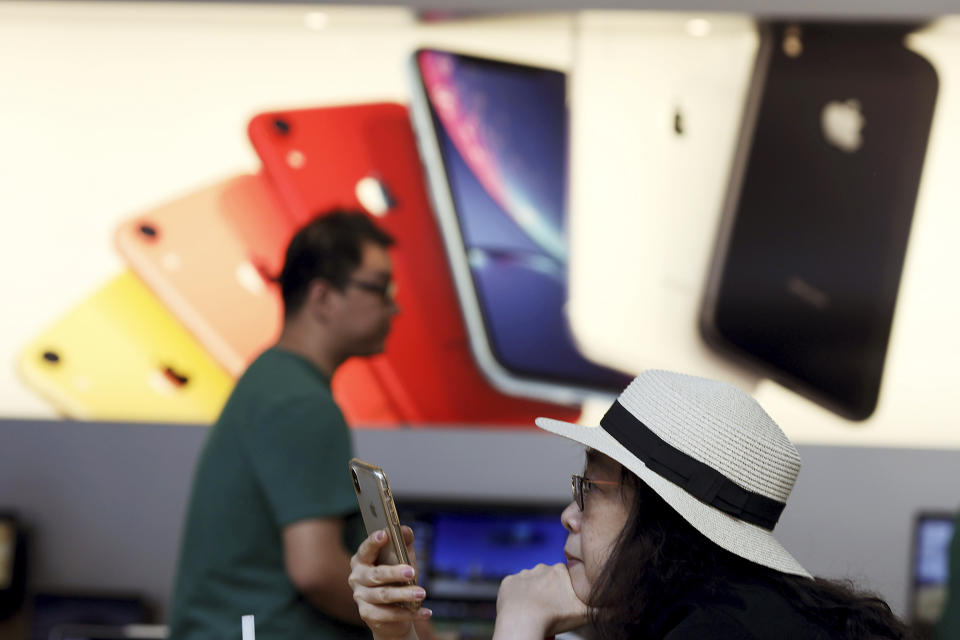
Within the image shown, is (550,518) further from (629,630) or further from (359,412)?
(629,630)

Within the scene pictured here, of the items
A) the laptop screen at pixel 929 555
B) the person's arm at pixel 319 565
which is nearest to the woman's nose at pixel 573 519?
the person's arm at pixel 319 565

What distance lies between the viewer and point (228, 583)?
83.0 inches

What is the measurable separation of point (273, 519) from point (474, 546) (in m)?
1.42

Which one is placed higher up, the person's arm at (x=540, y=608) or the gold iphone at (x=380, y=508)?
the gold iphone at (x=380, y=508)

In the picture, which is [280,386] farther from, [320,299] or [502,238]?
[502,238]

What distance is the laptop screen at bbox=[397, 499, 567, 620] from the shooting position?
11.1ft

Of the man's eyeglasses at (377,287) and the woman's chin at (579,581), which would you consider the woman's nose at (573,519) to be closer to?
the woman's chin at (579,581)

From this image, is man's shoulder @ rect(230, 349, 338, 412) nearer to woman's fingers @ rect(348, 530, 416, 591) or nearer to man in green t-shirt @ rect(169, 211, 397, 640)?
man in green t-shirt @ rect(169, 211, 397, 640)

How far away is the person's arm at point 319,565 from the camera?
2.01 meters

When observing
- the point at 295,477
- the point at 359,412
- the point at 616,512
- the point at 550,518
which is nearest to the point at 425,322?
the point at 359,412

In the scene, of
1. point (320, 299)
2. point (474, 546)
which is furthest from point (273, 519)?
point (474, 546)

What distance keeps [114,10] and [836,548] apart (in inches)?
125

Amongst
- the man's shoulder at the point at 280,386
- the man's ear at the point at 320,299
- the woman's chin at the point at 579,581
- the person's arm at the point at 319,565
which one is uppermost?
the man's ear at the point at 320,299

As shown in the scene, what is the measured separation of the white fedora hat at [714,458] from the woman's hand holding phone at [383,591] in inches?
12.7
